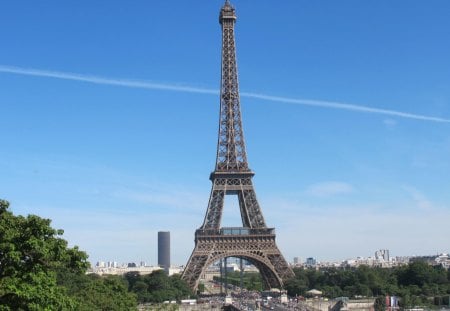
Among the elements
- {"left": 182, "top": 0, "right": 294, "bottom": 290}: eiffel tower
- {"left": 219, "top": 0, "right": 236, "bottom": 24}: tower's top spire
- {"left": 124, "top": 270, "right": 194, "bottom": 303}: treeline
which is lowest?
{"left": 124, "top": 270, "right": 194, "bottom": 303}: treeline

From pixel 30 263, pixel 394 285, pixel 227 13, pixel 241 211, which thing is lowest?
pixel 394 285

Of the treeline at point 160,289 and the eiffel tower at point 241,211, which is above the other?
the eiffel tower at point 241,211

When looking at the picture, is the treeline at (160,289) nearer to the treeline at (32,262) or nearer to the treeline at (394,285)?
the treeline at (394,285)

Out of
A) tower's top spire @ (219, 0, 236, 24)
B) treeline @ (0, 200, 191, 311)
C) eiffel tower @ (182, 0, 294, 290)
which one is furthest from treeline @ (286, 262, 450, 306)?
treeline @ (0, 200, 191, 311)

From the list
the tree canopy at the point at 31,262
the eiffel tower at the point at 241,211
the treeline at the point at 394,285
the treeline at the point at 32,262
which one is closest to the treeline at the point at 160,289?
the eiffel tower at the point at 241,211

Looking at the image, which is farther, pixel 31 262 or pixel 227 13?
pixel 227 13

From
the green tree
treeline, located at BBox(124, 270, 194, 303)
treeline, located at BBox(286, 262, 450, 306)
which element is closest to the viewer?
the green tree

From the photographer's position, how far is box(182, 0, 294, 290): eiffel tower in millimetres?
84375

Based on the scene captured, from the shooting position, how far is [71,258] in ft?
73.4

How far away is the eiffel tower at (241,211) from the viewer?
84375 mm

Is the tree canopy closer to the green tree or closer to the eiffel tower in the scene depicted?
the green tree

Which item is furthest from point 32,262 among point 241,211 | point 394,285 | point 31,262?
point 394,285

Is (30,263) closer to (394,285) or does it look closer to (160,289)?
(160,289)

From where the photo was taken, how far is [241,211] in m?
88.1
